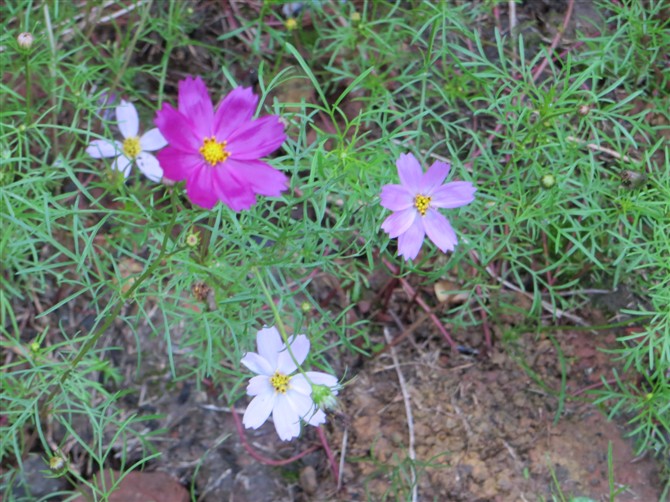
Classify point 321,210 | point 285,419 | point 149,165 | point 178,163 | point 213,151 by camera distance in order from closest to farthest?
point 178,163
point 213,151
point 321,210
point 285,419
point 149,165

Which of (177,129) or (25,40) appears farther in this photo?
(25,40)

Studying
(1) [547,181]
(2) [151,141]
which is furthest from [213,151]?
(2) [151,141]

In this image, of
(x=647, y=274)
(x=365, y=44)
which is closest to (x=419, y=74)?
(x=365, y=44)

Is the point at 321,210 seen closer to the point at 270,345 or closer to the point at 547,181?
the point at 270,345

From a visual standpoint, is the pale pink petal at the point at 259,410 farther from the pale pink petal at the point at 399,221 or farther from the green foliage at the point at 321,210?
the pale pink petal at the point at 399,221

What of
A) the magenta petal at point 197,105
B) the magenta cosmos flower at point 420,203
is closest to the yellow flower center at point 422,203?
the magenta cosmos flower at point 420,203

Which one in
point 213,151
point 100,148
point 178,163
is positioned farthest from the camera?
point 100,148

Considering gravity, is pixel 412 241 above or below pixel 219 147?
below
